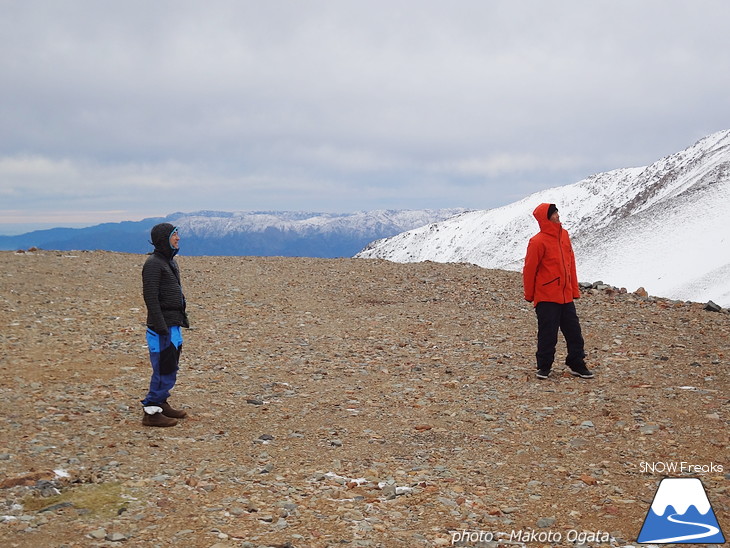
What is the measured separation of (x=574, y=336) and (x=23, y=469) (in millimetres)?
8959

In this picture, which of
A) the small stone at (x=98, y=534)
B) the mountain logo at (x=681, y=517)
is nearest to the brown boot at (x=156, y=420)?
the small stone at (x=98, y=534)

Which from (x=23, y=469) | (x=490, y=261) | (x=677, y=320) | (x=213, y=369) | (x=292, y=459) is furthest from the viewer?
(x=490, y=261)

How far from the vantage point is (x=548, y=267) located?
1084cm

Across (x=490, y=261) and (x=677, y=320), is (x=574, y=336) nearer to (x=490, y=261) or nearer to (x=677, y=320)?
(x=677, y=320)

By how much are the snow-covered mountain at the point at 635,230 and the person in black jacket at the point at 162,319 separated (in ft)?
120

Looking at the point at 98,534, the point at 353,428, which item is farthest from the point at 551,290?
the point at 98,534

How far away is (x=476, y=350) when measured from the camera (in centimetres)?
1333

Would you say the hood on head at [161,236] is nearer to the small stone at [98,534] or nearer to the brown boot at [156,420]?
the brown boot at [156,420]

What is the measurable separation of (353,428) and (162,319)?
3172mm

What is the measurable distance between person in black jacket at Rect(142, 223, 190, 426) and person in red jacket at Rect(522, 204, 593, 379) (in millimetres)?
6158

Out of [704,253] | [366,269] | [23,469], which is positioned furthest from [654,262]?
[23,469]

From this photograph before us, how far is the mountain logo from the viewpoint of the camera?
17.3ft

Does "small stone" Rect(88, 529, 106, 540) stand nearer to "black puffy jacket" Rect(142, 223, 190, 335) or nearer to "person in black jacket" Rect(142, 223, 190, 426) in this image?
"person in black jacket" Rect(142, 223, 190, 426)

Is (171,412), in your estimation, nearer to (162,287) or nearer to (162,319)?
(162,319)
